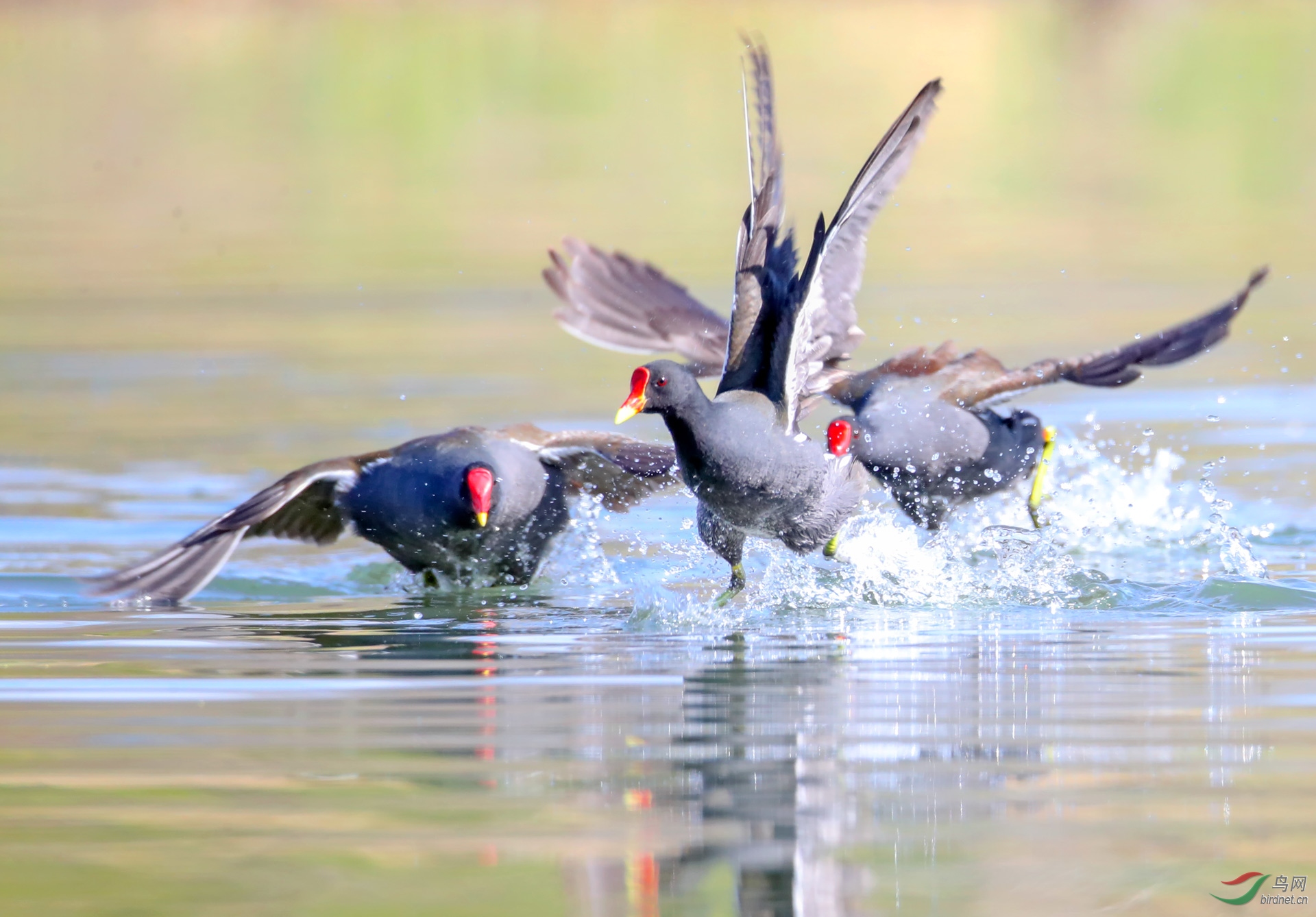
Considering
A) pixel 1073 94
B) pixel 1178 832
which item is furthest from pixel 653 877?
pixel 1073 94

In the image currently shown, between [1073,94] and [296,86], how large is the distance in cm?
985

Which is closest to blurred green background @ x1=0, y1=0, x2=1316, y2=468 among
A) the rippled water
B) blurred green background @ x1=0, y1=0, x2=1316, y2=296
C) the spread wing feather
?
blurred green background @ x1=0, y1=0, x2=1316, y2=296

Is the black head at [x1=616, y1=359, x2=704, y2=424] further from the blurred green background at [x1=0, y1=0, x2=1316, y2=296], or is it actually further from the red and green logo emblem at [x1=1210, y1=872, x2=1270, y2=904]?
the blurred green background at [x1=0, y1=0, x2=1316, y2=296]

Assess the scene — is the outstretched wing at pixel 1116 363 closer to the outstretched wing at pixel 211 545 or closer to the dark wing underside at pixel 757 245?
the dark wing underside at pixel 757 245

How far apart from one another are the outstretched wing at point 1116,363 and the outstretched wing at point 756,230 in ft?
4.12

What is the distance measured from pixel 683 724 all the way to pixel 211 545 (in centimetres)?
259

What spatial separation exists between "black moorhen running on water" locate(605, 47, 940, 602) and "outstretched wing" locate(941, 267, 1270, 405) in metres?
0.87

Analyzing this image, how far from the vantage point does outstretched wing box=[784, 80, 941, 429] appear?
6.39 meters

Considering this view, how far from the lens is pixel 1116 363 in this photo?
7.89 metres

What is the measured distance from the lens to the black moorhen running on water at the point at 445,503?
23.5ft

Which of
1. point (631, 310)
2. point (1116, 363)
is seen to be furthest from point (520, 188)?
point (1116, 363)

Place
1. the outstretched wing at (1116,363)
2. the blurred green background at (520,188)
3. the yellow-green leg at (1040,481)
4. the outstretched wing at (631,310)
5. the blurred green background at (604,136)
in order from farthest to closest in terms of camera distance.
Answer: the blurred green background at (604,136), the blurred green background at (520,188), the outstretched wing at (631,310), the yellow-green leg at (1040,481), the outstretched wing at (1116,363)

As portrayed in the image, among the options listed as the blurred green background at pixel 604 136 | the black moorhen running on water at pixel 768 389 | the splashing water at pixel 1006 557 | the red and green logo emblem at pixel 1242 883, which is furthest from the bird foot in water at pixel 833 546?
the blurred green background at pixel 604 136

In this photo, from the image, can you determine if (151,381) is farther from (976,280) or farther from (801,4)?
(801,4)
